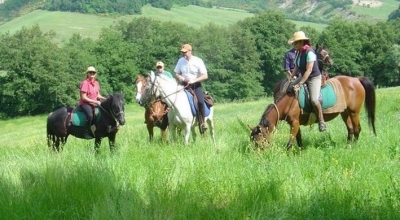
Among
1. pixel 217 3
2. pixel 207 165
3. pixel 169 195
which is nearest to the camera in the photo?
pixel 169 195

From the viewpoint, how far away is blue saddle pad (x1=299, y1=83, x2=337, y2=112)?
920 centimetres

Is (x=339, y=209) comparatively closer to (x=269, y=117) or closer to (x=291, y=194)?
(x=291, y=194)

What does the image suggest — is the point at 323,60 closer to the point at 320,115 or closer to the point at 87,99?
the point at 320,115

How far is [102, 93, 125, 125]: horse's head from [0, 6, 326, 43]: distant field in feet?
332

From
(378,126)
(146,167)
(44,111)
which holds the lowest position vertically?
(44,111)

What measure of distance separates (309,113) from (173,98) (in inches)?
118

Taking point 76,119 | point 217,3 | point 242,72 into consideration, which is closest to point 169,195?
point 76,119

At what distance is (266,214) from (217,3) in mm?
194847

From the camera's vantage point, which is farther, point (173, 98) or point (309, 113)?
point (173, 98)

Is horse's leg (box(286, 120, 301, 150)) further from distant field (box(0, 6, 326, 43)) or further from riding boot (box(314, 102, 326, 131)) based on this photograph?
distant field (box(0, 6, 326, 43))

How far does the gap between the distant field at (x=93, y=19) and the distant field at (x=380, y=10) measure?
40.8 m

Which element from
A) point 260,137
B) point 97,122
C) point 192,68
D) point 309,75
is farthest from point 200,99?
point 260,137

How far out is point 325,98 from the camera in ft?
31.1

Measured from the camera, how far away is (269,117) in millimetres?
8703
